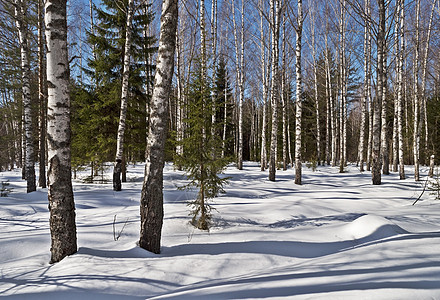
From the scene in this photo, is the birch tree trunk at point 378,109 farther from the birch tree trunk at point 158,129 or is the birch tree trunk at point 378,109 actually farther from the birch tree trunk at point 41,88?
the birch tree trunk at point 41,88

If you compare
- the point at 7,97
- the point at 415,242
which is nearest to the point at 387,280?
the point at 415,242

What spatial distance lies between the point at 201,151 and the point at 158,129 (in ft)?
5.75

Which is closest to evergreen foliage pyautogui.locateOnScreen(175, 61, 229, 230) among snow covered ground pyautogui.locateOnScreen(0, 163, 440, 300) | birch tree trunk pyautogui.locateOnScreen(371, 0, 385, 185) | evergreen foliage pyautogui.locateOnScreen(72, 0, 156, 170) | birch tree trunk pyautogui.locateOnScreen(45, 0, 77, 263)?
snow covered ground pyautogui.locateOnScreen(0, 163, 440, 300)

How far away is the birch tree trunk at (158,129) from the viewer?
3.41 metres

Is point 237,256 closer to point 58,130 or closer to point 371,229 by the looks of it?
point 371,229

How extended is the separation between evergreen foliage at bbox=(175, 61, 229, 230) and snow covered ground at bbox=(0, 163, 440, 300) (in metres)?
0.71

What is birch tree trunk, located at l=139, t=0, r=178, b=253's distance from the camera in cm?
341

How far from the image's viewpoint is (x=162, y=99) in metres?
3.46

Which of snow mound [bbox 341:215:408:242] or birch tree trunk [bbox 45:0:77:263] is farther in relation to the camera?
snow mound [bbox 341:215:408:242]

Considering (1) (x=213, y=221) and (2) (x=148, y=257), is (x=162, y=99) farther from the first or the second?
(1) (x=213, y=221)

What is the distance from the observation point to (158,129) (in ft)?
11.3

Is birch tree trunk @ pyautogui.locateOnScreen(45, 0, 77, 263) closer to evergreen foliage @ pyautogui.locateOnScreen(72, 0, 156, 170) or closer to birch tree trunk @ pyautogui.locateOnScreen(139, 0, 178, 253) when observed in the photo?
birch tree trunk @ pyautogui.locateOnScreen(139, 0, 178, 253)

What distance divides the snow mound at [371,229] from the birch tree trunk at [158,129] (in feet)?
11.9

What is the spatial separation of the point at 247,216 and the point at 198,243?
1.90 metres
